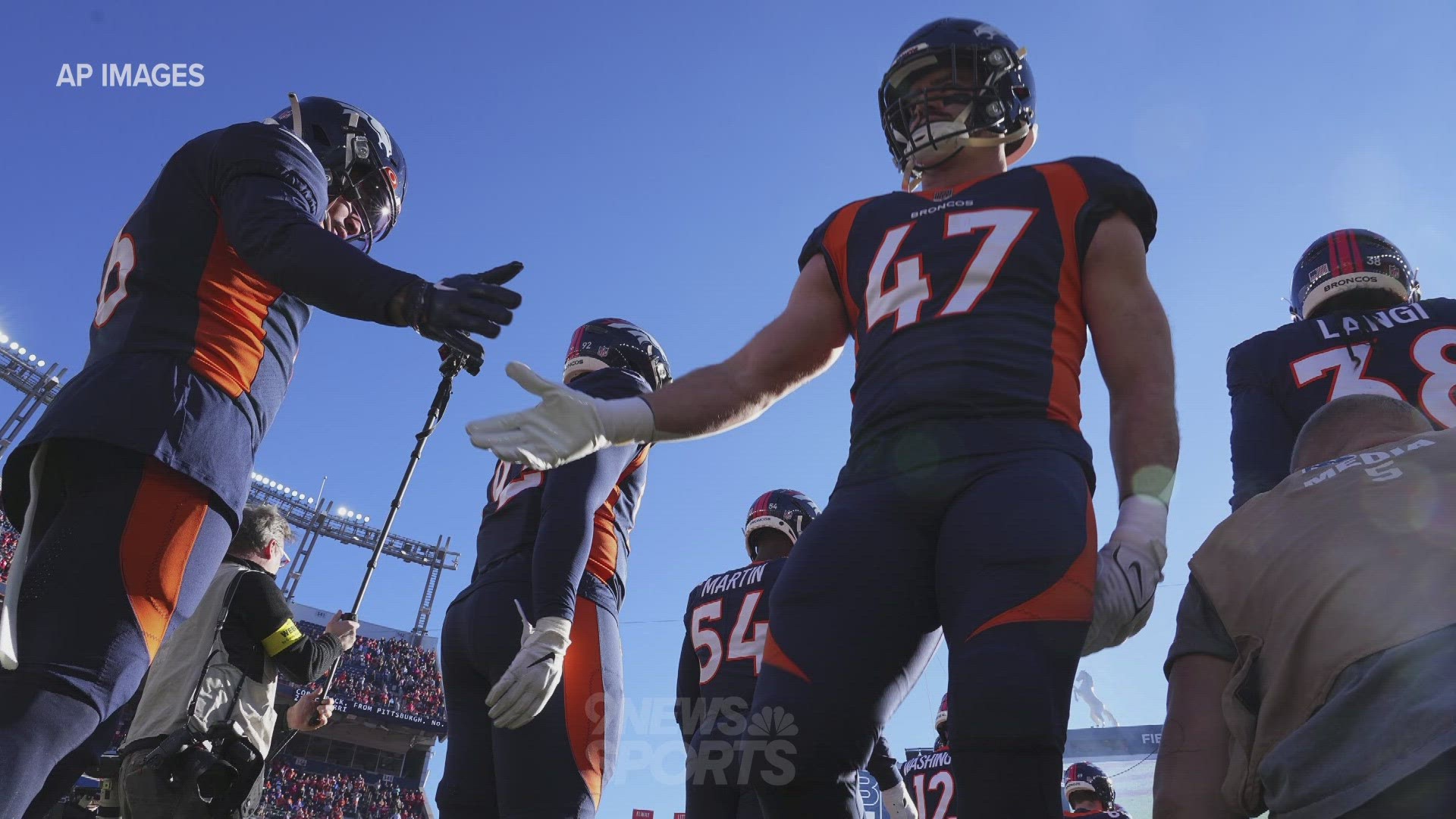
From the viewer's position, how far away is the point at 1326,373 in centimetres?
425

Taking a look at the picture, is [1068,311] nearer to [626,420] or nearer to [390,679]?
[626,420]

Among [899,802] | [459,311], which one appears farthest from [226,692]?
[899,802]

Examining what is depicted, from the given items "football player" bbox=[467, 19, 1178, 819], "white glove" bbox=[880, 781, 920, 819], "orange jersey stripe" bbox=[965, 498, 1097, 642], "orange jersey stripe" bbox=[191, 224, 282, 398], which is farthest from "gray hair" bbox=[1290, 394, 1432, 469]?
"white glove" bbox=[880, 781, 920, 819]

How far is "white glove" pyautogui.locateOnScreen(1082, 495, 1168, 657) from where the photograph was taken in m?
2.20

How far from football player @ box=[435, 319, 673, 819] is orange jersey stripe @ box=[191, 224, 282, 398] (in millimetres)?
1057

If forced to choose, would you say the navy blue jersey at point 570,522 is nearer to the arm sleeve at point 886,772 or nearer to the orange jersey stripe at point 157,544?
the orange jersey stripe at point 157,544

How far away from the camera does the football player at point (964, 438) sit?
2086 mm

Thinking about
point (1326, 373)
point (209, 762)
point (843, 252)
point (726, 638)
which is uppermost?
point (1326, 373)

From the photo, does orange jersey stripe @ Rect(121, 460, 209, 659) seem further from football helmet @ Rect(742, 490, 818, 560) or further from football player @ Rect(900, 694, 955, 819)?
football player @ Rect(900, 694, 955, 819)

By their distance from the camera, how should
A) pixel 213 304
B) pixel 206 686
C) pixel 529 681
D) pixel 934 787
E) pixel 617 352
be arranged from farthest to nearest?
pixel 934 787 < pixel 617 352 < pixel 206 686 < pixel 529 681 < pixel 213 304

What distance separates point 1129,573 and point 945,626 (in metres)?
0.43

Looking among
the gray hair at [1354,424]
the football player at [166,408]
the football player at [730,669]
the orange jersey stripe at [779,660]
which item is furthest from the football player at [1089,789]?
the football player at [166,408]

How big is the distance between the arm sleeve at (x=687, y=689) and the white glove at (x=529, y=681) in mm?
1933

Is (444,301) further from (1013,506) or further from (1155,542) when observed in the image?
(1155,542)
